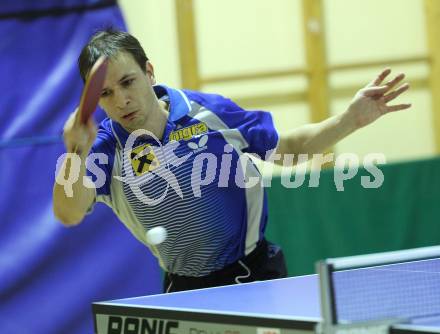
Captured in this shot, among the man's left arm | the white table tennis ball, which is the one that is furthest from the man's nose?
the man's left arm

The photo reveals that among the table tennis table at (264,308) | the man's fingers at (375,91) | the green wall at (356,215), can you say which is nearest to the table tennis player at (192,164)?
the man's fingers at (375,91)

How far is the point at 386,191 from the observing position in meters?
5.35

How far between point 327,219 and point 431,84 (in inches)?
59.5

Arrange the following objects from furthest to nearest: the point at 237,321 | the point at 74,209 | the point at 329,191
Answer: the point at 329,191, the point at 74,209, the point at 237,321

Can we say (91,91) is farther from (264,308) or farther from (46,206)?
(46,206)

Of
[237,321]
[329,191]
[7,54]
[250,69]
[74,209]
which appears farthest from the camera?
[250,69]

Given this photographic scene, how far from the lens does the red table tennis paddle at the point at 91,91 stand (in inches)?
83.4

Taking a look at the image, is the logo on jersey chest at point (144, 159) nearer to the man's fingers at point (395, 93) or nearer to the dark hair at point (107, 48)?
the dark hair at point (107, 48)

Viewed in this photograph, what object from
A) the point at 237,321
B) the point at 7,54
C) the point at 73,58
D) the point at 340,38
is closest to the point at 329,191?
the point at 340,38

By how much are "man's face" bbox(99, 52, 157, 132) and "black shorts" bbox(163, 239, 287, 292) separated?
57 centimetres

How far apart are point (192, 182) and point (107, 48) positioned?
534mm

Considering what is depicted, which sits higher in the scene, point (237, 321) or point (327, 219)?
point (327, 219)

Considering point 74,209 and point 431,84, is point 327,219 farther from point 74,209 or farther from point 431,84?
point 74,209

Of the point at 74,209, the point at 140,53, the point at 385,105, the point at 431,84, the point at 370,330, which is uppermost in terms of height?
the point at 431,84
